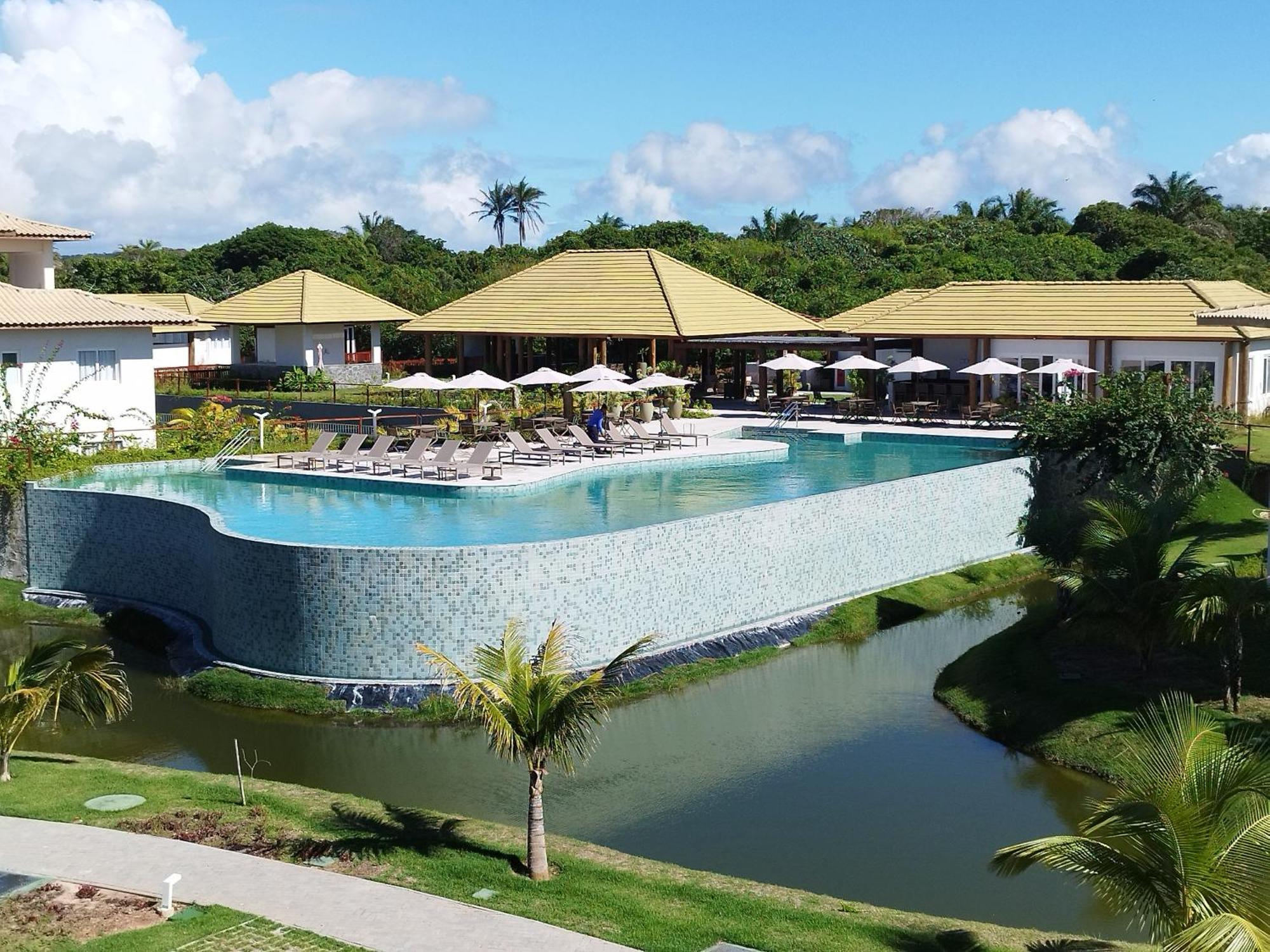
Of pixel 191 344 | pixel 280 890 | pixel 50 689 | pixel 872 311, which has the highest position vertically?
pixel 872 311

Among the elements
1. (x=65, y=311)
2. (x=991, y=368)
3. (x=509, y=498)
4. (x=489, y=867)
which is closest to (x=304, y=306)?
(x=65, y=311)

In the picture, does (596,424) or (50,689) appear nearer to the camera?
(50,689)

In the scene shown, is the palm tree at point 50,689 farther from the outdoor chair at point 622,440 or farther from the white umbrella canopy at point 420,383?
the white umbrella canopy at point 420,383

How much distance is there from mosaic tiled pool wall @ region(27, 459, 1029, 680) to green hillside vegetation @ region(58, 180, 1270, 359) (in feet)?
99.1

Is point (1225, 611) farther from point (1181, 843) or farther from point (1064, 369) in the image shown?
point (1064, 369)

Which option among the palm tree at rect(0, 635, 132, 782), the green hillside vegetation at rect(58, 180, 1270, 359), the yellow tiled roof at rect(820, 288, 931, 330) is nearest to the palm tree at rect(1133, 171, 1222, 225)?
the green hillside vegetation at rect(58, 180, 1270, 359)

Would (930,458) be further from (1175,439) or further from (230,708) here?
(230,708)

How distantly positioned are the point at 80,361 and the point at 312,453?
6.93 metres

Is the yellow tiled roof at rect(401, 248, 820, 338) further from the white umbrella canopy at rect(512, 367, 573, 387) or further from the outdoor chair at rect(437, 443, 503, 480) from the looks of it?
the outdoor chair at rect(437, 443, 503, 480)

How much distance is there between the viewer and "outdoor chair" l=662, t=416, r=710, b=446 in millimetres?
31859

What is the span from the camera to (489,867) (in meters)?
12.7

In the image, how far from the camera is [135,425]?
107ft

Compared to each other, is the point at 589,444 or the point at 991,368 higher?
the point at 991,368

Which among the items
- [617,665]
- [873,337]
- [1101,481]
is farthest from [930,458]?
[617,665]
